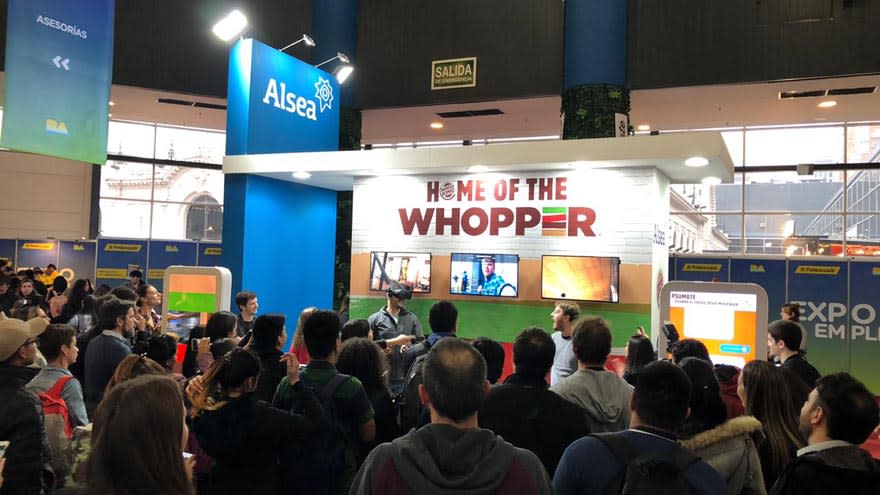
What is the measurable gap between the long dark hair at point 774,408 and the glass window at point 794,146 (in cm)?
1172

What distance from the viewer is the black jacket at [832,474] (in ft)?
7.15

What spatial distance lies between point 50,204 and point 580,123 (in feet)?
38.9

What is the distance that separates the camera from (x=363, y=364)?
3479mm

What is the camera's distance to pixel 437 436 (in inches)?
73.4

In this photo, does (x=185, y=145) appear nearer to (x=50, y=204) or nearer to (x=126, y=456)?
(x=50, y=204)

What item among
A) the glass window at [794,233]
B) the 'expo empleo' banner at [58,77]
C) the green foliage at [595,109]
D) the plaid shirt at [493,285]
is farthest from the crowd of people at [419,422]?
the glass window at [794,233]

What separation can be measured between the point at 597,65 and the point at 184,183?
34.4ft

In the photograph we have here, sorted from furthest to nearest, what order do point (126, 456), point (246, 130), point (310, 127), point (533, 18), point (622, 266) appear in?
point (533, 18) < point (310, 127) < point (246, 130) < point (622, 266) < point (126, 456)

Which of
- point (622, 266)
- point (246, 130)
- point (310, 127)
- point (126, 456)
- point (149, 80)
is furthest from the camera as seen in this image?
point (149, 80)

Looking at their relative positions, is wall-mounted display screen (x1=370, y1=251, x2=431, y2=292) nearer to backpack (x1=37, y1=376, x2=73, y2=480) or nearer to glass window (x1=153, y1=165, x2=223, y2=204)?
backpack (x1=37, y1=376, x2=73, y2=480)

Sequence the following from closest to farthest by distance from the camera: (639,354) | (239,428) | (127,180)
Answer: (239,428), (639,354), (127,180)

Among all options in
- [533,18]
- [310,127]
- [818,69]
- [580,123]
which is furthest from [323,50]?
[818,69]

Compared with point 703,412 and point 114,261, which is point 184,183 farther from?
point 703,412

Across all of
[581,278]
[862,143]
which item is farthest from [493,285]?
[862,143]
